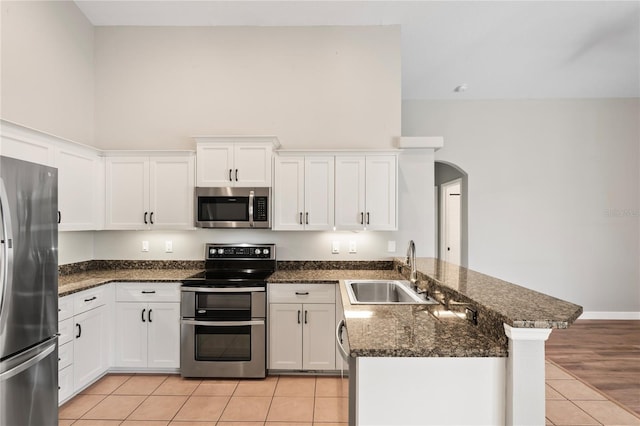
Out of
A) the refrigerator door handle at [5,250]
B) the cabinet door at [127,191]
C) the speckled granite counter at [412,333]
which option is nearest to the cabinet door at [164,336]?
the cabinet door at [127,191]

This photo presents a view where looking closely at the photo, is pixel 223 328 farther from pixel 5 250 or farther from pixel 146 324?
pixel 5 250

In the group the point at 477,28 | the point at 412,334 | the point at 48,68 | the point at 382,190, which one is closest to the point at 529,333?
the point at 412,334

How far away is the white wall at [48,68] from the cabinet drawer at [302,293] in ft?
8.20

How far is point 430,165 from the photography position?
12.0 feet

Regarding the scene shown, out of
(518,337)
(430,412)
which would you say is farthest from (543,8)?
(430,412)

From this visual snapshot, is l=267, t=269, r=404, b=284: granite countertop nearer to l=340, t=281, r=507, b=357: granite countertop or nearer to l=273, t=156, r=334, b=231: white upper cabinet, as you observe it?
l=273, t=156, r=334, b=231: white upper cabinet

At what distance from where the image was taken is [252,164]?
3.28 m

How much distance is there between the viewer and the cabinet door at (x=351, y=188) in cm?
335

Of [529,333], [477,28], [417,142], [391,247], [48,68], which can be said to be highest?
[477,28]

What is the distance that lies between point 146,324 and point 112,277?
55 cm

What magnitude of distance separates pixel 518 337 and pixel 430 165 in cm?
262

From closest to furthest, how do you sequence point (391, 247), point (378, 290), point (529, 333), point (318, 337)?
1. point (529, 333)
2. point (378, 290)
3. point (318, 337)
4. point (391, 247)

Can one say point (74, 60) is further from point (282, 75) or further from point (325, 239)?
point (325, 239)

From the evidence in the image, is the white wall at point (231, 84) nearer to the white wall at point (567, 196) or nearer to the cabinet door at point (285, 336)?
the cabinet door at point (285, 336)
